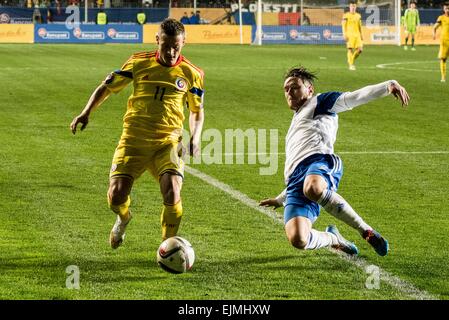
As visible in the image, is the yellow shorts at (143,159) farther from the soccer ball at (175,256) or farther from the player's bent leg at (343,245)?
the player's bent leg at (343,245)

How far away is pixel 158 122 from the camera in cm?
858

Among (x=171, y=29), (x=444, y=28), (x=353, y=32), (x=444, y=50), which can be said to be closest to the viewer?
(x=171, y=29)

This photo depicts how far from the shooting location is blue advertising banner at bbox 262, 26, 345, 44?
54031 mm

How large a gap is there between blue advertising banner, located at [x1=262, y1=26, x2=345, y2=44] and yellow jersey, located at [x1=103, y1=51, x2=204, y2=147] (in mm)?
45521

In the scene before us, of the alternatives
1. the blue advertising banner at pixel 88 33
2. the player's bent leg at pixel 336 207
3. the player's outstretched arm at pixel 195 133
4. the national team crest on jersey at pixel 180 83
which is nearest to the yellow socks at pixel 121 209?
the player's outstretched arm at pixel 195 133

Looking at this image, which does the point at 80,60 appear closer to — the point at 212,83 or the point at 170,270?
Answer: the point at 212,83

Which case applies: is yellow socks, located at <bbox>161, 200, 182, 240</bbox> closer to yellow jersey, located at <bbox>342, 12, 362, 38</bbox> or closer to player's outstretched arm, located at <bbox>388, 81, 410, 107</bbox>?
player's outstretched arm, located at <bbox>388, 81, 410, 107</bbox>

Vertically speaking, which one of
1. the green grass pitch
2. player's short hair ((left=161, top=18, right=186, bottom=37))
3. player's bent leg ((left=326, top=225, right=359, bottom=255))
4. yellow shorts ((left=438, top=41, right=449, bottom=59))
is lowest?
the green grass pitch

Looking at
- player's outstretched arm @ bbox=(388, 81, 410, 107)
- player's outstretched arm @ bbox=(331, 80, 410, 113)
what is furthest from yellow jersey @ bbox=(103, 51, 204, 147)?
player's outstretched arm @ bbox=(388, 81, 410, 107)

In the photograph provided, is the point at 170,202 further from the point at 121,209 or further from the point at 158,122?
the point at 158,122

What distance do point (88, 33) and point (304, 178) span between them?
46559 mm

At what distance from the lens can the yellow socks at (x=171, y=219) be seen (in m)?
8.30

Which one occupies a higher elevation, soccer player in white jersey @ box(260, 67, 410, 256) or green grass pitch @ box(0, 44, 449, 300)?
soccer player in white jersey @ box(260, 67, 410, 256)

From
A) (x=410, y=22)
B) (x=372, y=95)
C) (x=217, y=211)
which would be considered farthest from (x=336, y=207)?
(x=410, y=22)
